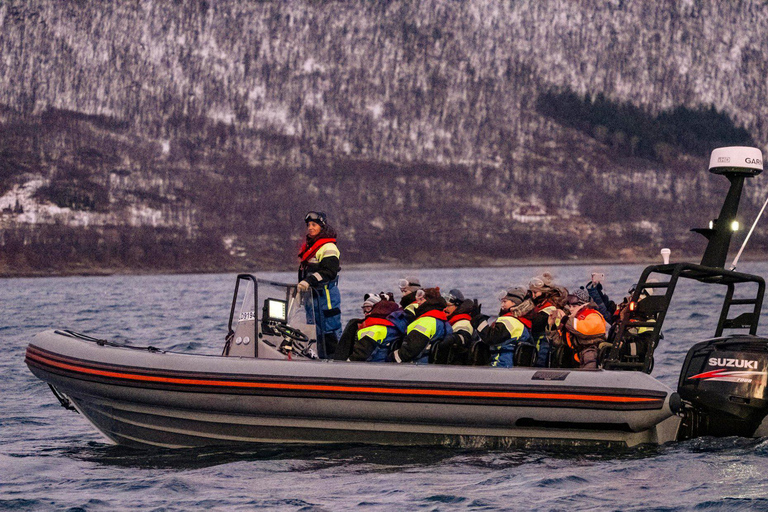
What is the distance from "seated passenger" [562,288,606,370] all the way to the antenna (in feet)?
3.49

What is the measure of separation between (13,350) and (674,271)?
51.4 feet

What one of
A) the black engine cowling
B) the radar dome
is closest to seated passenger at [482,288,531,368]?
the black engine cowling

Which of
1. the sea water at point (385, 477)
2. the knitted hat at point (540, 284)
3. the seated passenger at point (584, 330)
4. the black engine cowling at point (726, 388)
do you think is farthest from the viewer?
the knitted hat at point (540, 284)

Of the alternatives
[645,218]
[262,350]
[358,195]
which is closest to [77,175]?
[358,195]

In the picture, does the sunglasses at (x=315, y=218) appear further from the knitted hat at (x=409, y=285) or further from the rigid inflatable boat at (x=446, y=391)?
the knitted hat at (x=409, y=285)

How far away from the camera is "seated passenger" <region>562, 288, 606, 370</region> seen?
924cm

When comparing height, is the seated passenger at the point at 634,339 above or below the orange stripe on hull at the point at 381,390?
above

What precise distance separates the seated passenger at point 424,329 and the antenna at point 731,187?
2263 millimetres

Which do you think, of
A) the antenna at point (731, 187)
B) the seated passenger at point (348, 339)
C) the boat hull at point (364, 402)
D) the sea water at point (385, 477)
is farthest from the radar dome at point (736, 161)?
the seated passenger at point (348, 339)

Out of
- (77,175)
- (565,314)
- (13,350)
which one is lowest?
(13,350)

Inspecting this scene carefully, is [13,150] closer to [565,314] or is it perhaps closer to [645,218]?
[645,218]

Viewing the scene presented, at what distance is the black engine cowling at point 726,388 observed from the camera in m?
8.32

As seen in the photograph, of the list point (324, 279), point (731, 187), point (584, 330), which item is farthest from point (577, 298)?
point (324, 279)

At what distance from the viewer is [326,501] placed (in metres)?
7.76
